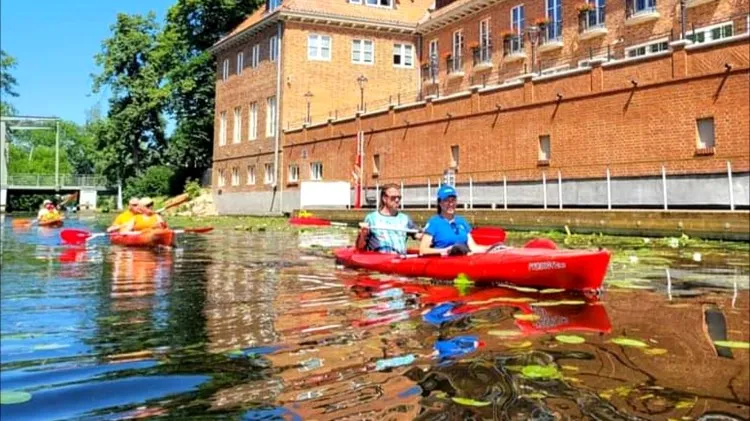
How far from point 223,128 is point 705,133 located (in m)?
36.3

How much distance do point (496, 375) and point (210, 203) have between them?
47.3 metres

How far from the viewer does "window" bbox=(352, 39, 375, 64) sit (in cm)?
4160

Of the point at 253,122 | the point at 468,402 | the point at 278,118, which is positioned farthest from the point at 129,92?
the point at 468,402

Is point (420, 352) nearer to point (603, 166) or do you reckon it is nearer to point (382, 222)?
point (382, 222)

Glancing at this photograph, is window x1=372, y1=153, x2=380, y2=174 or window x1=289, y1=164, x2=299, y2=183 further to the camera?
window x1=289, y1=164, x2=299, y2=183

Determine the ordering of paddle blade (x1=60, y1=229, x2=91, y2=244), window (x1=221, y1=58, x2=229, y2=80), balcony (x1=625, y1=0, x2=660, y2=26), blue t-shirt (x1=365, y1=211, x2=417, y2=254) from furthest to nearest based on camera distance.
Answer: window (x1=221, y1=58, x2=229, y2=80) → balcony (x1=625, y1=0, x2=660, y2=26) → paddle blade (x1=60, y1=229, x2=91, y2=244) → blue t-shirt (x1=365, y1=211, x2=417, y2=254)

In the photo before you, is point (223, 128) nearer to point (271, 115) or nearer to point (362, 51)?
point (271, 115)

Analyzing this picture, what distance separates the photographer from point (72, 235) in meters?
17.1

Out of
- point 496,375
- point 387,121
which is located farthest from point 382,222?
point 387,121

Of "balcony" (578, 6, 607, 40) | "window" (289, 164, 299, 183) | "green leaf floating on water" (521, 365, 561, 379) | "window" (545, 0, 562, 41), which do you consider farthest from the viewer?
"window" (289, 164, 299, 183)

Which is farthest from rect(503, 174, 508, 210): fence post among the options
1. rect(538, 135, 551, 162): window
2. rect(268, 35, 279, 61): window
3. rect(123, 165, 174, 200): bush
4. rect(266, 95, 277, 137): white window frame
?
rect(123, 165, 174, 200): bush

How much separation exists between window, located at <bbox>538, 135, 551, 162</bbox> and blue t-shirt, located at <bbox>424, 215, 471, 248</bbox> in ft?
54.4

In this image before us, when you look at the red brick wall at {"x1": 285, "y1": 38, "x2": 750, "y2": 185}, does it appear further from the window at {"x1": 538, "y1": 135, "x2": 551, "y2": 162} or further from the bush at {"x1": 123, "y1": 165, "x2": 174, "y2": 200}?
the bush at {"x1": 123, "y1": 165, "x2": 174, "y2": 200}

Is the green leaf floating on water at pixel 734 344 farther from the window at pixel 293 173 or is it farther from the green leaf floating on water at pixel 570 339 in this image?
the window at pixel 293 173
